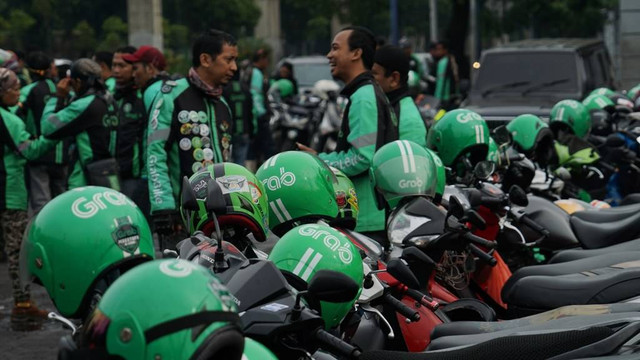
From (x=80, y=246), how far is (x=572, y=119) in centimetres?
745

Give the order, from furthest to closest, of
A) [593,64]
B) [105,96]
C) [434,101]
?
1. [434,101]
2. [593,64]
3. [105,96]

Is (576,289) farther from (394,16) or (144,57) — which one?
(394,16)

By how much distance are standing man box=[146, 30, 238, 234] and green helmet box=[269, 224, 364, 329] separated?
9.52 ft

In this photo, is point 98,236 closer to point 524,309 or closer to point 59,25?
point 524,309

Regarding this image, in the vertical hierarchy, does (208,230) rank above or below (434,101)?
above

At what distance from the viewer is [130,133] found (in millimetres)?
9281

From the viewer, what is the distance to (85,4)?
45906mm

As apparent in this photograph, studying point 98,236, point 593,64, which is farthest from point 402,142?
point 593,64

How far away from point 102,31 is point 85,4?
1768 millimetres

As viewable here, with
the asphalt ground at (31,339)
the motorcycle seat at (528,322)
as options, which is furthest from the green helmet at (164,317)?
the asphalt ground at (31,339)

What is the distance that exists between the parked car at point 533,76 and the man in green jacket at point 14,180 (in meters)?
8.68

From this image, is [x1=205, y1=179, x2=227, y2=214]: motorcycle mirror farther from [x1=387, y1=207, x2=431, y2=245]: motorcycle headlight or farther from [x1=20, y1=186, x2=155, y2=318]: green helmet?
[x1=387, y1=207, x2=431, y2=245]: motorcycle headlight

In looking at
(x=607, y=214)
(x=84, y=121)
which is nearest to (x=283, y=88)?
(x=84, y=121)

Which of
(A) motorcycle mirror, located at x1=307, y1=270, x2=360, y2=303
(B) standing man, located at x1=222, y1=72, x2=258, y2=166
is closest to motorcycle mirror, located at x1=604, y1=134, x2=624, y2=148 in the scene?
(B) standing man, located at x1=222, y1=72, x2=258, y2=166
